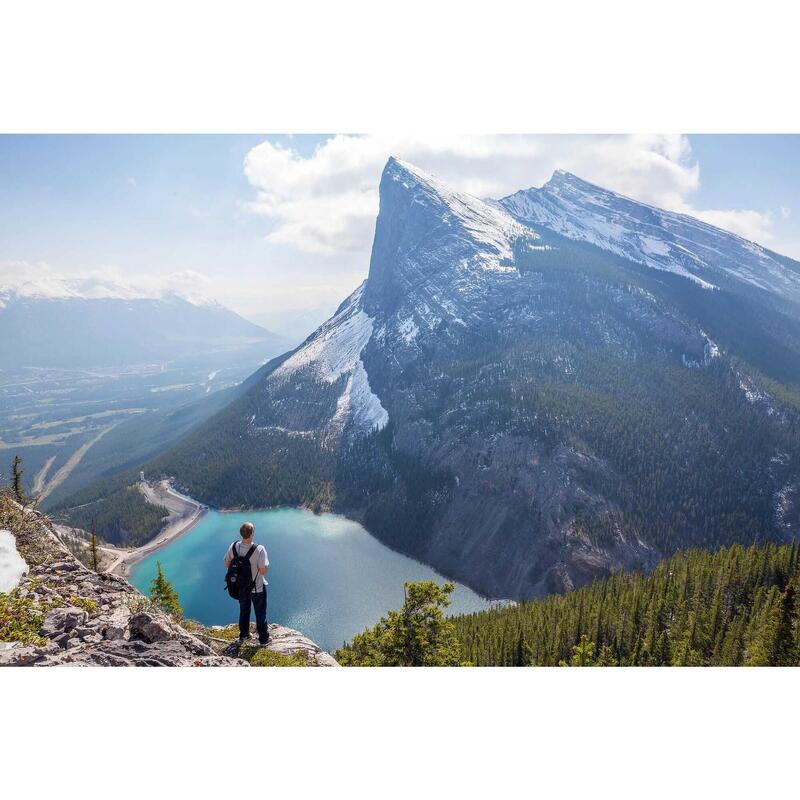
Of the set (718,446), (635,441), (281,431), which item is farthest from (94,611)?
(281,431)

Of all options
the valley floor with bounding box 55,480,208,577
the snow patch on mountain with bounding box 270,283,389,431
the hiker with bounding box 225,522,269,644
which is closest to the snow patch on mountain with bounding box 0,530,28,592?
the hiker with bounding box 225,522,269,644

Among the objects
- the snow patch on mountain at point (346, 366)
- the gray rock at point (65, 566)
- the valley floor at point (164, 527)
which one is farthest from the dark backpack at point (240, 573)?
the snow patch on mountain at point (346, 366)

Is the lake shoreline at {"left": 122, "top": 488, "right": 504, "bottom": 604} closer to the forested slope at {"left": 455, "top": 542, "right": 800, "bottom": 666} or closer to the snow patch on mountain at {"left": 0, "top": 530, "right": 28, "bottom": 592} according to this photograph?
the forested slope at {"left": 455, "top": 542, "right": 800, "bottom": 666}

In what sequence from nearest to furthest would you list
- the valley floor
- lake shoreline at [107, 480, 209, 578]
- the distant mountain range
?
the valley floor, the distant mountain range, lake shoreline at [107, 480, 209, 578]

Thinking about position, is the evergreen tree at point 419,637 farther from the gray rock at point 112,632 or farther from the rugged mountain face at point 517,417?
the rugged mountain face at point 517,417

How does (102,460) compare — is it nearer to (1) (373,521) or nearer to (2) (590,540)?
(1) (373,521)

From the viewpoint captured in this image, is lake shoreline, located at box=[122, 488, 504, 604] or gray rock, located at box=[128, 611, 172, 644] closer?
gray rock, located at box=[128, 611, 172, 644]
